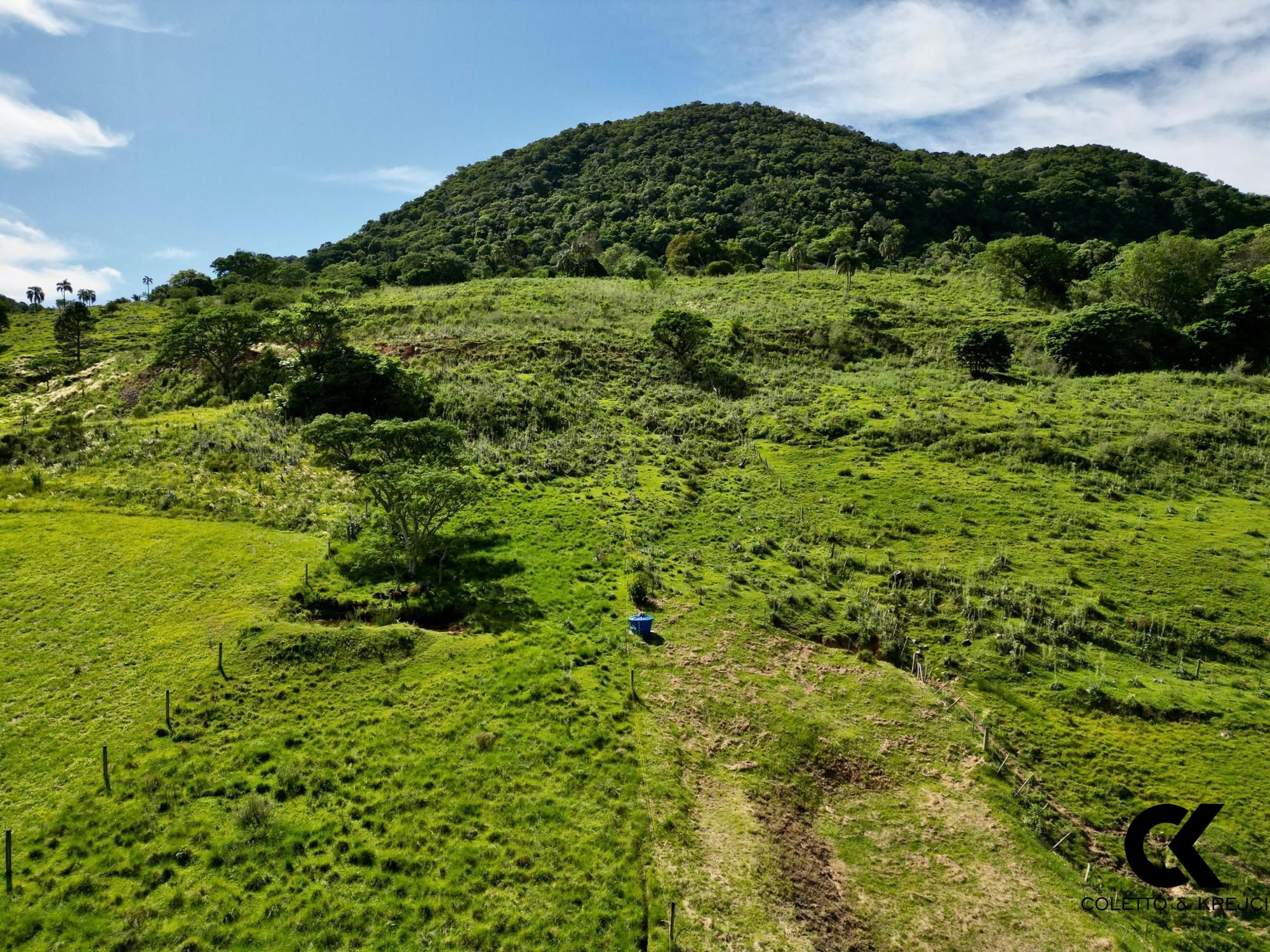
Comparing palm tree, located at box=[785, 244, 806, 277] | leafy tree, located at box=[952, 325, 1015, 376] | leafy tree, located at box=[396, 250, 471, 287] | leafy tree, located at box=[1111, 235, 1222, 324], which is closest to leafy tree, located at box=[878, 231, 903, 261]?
palm tree, located at box=[785, 244, 806, 277]

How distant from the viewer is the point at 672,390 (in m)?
53.8

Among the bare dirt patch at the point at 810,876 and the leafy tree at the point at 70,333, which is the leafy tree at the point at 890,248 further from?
the leafy tree at the point at 70,333

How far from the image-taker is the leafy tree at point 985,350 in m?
55.6

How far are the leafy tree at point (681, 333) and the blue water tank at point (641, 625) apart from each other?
36.8 m

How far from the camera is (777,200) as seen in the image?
14025 cm

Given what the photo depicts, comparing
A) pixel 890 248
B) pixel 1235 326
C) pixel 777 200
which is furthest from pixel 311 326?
pixel 777 200

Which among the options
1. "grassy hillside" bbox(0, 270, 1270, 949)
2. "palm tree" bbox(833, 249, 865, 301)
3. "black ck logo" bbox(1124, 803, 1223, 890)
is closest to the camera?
"black ck logo" bbox(1124, 803, 1223, 890)

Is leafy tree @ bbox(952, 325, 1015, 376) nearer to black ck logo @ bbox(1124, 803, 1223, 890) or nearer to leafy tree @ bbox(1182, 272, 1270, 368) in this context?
leafy tree @ bbox(1182, 272, 1270, 368)

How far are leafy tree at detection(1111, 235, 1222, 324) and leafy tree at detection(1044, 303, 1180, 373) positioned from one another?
9.32 metres

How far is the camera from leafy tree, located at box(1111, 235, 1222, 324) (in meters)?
64.1

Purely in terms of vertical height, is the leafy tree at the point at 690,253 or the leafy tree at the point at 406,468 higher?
the leafy tree at the point at 690,253

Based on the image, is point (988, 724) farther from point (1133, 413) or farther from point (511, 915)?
point (1133, 413)

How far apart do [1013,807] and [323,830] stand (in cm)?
1924

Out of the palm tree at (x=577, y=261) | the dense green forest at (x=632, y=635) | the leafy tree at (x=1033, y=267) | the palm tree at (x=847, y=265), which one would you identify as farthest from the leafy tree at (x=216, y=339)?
the leafy tree at (x=1033, y=267)
